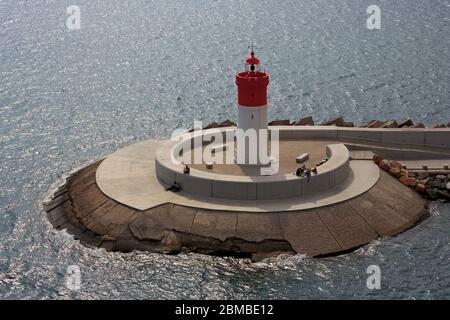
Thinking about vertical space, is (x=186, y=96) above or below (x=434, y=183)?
above

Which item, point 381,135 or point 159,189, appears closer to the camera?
point 159,189

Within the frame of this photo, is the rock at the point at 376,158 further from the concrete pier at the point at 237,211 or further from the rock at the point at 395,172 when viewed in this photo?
the rock at the point at 395,172

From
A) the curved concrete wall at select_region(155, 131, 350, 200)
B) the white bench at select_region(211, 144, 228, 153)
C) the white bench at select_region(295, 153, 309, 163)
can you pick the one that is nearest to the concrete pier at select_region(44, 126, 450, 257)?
the curved concrete wall at select_region(155, 131, 350, 200)

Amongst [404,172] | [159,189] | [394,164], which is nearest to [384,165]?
[394,164]

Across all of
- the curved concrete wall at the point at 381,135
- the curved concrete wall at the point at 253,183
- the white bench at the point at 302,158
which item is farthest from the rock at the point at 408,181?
the white bench at the point at 302,158

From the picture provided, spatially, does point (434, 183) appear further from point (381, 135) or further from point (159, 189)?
point (159, 189)

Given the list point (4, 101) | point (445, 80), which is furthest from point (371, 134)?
point (4, 101)

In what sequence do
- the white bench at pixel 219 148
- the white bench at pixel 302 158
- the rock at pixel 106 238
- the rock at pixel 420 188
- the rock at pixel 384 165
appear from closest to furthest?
the rock at pixel 106 238 → the white bench at pixel 302 158 → the rock at pixel 420 188 → the rock at pixel 384 165 → the white bench at pixel 219 148
